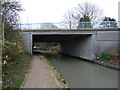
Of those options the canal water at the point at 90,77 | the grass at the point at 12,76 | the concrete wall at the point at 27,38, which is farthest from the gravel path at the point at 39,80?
the concrete wall at the point at 27,38

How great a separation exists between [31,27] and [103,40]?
8684 millimetres

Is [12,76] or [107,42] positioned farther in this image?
[107,42]

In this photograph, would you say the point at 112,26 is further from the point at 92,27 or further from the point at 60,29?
the point at 60,29

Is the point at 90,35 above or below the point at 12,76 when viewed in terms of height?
above

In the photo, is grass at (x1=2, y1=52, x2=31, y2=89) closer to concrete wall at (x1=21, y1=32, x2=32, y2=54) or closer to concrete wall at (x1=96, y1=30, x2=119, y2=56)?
concrete wall at (x1=21, y1=32, x2=32, y2=54)

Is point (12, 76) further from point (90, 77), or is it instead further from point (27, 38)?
point (27, 38)

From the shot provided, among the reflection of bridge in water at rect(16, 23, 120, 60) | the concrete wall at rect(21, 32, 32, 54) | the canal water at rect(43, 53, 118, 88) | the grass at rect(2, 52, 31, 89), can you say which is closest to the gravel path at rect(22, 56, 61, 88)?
the grass at rect(2, 52, 31, 89)

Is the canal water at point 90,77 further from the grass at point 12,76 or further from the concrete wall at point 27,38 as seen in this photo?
the concrete wall at point 27,38

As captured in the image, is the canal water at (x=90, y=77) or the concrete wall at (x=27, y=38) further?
the concrete wall at (x=27, y=38)

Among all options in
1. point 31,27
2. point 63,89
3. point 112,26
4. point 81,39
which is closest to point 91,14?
point 81,39

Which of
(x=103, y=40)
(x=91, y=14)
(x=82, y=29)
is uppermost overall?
(x=91, y=14)

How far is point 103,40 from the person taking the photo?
1605 centimetres

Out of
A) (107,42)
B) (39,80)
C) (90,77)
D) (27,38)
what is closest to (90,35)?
(107,42)

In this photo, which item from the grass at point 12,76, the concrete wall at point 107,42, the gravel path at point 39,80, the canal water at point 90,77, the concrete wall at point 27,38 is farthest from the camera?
the concrete wall at point 27,38
